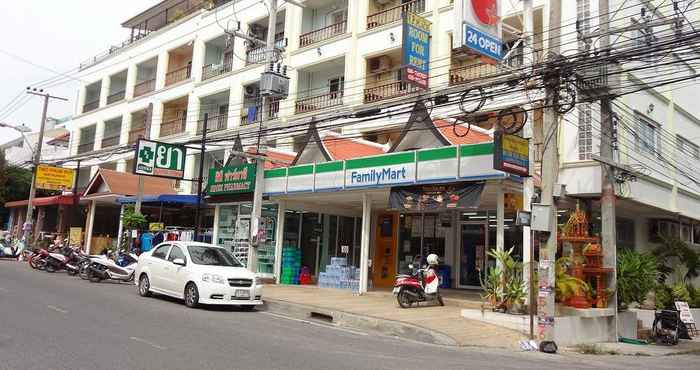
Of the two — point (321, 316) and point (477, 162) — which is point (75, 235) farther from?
point (477, 162)

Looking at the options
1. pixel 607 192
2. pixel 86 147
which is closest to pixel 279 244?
pixel 607 192

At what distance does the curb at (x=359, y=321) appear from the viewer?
11.9m

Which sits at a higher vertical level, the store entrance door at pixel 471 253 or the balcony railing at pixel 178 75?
the balcony railing at pixel 178 75

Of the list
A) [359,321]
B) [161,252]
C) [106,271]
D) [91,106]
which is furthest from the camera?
[91,106]

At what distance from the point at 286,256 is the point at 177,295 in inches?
304

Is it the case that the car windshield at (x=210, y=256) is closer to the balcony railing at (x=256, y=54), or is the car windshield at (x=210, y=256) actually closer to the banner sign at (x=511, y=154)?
the banner sign at (x=511, y=154)

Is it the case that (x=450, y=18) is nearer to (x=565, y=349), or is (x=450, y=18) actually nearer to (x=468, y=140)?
(x=468, y=140)

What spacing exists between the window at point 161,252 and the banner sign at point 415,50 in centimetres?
901

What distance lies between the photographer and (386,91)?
935 inches

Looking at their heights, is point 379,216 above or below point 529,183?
below

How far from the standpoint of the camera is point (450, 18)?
21750mm

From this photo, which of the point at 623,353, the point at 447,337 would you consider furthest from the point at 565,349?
the point at 447,337

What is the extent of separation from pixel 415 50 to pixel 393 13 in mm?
5865

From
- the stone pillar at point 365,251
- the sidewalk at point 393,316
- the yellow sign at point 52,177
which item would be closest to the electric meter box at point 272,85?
the stone pillar at point 365,251
